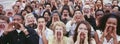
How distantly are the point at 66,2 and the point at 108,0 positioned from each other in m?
6.27

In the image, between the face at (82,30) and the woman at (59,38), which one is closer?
the face at (82,30)

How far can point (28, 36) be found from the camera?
6.97 m

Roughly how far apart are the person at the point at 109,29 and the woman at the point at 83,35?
0.28 m

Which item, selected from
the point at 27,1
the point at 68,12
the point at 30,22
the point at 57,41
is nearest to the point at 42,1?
the point at 27,1

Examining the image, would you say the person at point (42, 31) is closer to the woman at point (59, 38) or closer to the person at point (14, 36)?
the woman at point (59, 38)

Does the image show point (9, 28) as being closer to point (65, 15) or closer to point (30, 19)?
point (30, 19)

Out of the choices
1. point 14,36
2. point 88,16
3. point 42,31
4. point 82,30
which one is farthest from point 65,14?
point 14,36

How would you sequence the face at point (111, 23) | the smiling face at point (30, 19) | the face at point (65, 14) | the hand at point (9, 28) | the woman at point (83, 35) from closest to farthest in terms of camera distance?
the hand at point (9, 28), the woman at point (83, 35), the face at point (111, 23), the smiling face at point (30, 19), the face at point (65, 14)

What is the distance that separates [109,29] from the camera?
7145 millimetres

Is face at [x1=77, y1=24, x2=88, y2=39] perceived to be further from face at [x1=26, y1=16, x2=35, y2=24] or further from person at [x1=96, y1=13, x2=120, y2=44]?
face at [x1=26, y1=16, x2=35, y2=24]

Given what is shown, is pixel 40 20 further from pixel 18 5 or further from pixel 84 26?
pixel 18 5

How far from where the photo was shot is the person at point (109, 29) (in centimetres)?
714

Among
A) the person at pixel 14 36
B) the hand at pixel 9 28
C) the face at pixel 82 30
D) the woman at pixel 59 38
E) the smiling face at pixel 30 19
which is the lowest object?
the smiling face at pixel 30 19

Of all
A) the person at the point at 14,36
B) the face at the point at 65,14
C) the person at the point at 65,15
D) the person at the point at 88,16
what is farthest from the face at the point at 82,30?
the face at the point at 65,14
